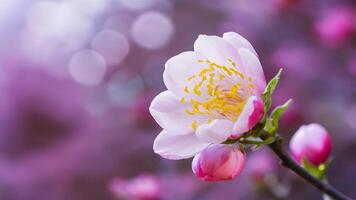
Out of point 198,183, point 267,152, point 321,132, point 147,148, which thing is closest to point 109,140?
point 147,148

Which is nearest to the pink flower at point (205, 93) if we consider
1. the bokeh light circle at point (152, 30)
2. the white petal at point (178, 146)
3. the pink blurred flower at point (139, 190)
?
the white petal at point (178, 146)

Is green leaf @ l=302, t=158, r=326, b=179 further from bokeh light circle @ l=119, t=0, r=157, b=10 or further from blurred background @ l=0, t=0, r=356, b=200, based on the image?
bokeh light circle @ l=119, t=0, r=157, b=10

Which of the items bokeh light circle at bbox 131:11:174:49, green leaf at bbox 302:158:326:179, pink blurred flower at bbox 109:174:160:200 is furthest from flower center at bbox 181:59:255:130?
bokeh light circle at bbox 131:11:174:49

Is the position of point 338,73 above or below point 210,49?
below

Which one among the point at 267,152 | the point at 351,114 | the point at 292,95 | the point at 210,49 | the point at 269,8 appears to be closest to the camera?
the point at 210,49

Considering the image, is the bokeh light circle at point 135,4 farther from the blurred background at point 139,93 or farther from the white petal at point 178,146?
the white petal at point 178,146

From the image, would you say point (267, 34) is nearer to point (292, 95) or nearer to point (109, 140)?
point (292, 95)
